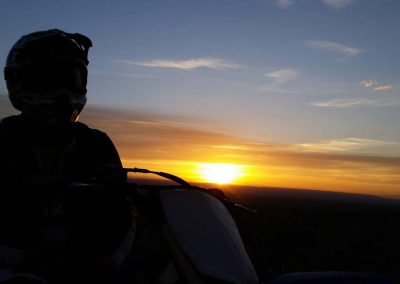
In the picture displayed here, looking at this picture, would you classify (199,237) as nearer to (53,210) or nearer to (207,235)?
(207,235)

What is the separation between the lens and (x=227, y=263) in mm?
2295

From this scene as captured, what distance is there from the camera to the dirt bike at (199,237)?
2262 mm

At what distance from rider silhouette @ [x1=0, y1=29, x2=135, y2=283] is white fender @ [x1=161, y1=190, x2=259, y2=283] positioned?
33 cm

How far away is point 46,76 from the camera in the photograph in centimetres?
374

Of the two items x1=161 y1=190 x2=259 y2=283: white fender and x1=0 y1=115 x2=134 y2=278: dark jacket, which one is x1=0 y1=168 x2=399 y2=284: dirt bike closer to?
x1=161 y1=190 x2=259 y2=283: white fender

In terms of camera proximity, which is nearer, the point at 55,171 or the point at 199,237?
the point at 199,237

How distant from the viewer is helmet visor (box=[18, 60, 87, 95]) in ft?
12.2

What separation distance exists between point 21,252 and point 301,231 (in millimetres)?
23431

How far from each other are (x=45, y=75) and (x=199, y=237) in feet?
6.31

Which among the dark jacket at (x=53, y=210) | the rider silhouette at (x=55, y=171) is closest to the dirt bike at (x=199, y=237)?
the rider silhouette at (x=55, y=171)

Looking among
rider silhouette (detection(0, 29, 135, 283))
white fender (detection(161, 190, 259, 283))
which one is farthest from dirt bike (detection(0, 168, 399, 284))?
rider silhouette (detection(0, 29, 135, 283))

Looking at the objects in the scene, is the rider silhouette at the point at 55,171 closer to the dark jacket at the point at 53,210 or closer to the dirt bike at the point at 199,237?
the dark jacket at the point at 53,210

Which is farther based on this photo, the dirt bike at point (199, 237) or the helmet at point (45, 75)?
the helmet at point (45, 75)

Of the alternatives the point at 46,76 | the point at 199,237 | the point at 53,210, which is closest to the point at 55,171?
the point at 53,210
